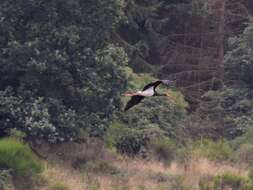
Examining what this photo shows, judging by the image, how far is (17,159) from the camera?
722 inches

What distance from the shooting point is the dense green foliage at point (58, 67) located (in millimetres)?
19500

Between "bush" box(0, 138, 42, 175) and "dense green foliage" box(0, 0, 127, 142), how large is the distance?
85 cm

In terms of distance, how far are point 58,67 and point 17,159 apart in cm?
242

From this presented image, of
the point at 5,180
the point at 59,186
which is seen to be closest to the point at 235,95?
the point at 59,186

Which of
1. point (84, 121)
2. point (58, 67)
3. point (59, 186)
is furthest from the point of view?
point (84, 121)

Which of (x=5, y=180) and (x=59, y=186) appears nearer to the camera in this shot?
(x=5, y=180)

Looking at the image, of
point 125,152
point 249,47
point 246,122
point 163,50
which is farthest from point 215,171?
point 163,50

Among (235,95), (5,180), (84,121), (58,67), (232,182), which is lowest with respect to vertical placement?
(232,182)

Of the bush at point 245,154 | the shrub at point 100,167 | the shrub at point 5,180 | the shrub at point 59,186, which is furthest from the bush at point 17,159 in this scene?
the bush at point 245,154

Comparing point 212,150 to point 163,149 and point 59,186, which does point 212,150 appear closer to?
point 163,149

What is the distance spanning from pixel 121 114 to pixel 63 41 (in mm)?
3505

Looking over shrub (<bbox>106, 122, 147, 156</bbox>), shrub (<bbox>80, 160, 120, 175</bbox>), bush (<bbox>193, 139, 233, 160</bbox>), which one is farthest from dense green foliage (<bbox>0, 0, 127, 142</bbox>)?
bush (<bbox>193, 139, 233, 160</bbox>)

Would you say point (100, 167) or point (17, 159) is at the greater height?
point (17, 159)

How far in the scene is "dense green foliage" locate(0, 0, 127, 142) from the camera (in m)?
19.5
